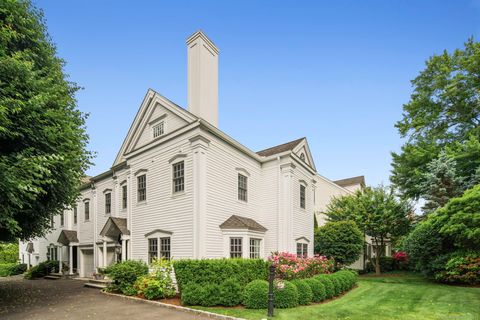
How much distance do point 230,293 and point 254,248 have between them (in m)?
5.40

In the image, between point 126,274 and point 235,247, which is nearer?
point 126,274

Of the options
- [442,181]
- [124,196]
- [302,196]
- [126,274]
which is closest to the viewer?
[126,274]

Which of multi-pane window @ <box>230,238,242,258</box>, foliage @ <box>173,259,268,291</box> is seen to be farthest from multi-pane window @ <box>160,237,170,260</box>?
multi-pane window @ <box>230,238,242,258</box>

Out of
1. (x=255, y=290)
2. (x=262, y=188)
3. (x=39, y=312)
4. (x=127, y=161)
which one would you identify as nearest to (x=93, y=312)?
(x=39, y=312)

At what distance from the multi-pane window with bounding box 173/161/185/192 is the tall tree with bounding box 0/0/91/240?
3985 mm

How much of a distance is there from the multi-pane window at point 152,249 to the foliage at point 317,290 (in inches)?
299

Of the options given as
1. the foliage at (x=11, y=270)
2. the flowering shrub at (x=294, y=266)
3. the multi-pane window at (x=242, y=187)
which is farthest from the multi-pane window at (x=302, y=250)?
the foliage at (x=11, y=270)

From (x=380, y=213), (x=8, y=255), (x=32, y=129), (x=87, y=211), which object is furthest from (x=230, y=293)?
(x=8, y=255)

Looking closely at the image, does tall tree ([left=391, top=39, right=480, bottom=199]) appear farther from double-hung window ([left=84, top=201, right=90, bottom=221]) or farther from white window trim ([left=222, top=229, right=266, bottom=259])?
double-hung window ([left=84, top=201, right=90, bottom=221])

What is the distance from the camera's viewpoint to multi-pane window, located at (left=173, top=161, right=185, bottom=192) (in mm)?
14781

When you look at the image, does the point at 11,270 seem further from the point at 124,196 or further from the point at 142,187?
the point at 142,187

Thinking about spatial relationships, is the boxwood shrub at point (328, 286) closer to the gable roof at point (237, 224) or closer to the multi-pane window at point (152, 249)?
the gable roof at point (237, 224)

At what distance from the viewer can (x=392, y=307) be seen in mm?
10977

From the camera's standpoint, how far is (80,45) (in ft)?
43.7
